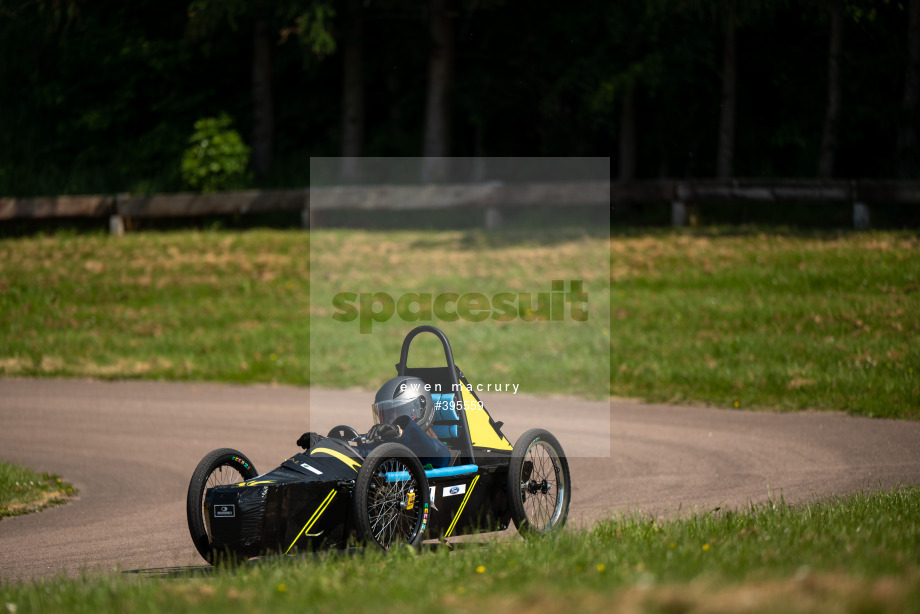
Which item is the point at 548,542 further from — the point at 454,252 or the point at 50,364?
the point at 454,252

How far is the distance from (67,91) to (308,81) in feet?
24.3

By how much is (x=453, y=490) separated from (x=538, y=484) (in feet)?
2.83

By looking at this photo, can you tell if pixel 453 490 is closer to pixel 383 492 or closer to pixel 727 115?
pixel 383 492

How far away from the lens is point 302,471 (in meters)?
6.66

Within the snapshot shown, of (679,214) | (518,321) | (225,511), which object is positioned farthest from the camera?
(679,214)

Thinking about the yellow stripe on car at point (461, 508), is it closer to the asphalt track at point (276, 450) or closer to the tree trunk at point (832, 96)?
the asphalt track at point (276, 450)

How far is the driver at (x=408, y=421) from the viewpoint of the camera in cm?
716

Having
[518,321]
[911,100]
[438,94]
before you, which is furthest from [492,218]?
[911,100]

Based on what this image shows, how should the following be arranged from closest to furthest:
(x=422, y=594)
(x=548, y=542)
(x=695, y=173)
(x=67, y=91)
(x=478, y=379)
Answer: (x=422, y=594), (x=548, y=542), (x=478, y=379), (x=695, y=173), (x=67, y=91)

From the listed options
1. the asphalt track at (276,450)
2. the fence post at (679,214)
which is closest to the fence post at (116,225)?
the asphalt track at (276,450)

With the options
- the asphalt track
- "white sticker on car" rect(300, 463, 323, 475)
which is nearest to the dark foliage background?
the asphalt track

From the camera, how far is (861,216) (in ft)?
75.7

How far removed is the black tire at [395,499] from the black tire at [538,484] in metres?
0.84

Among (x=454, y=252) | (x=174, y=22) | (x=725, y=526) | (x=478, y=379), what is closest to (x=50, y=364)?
(x=478, y=379)
